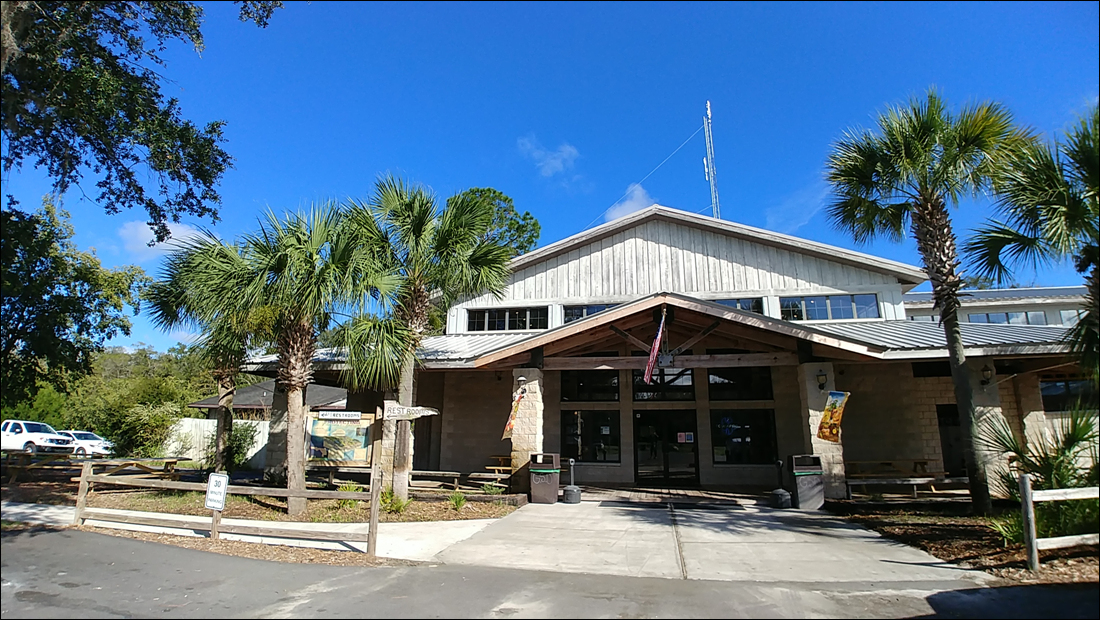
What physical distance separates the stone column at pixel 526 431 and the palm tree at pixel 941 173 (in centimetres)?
827

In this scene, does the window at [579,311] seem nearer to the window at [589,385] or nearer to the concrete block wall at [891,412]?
the window at [589,385]

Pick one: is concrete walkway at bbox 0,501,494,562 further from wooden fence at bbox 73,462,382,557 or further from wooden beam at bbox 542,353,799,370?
wooden beam at bbox 542,353,799,370

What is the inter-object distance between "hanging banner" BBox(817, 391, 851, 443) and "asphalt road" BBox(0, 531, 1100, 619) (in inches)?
233

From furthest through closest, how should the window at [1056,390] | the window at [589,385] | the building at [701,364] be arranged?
the window at [589,385] → the window at [1056,390] → the building at [701,364]

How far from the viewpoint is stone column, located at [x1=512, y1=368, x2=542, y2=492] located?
1316 cm

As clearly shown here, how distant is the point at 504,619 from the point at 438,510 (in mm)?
6638

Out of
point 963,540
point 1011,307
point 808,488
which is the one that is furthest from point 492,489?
point 1011,307

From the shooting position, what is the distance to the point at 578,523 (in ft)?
33.4

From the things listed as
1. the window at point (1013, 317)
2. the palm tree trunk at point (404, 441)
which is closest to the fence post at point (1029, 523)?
the palm tree trunk at point (404, 441)

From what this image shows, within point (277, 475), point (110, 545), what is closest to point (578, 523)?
point (110, 545)

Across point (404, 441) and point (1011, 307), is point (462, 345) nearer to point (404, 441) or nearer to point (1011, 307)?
point (404, 441)

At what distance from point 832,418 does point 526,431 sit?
6826 millimetres

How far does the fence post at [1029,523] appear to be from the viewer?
6.29m

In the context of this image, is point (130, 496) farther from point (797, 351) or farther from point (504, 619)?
point (797, 351)
